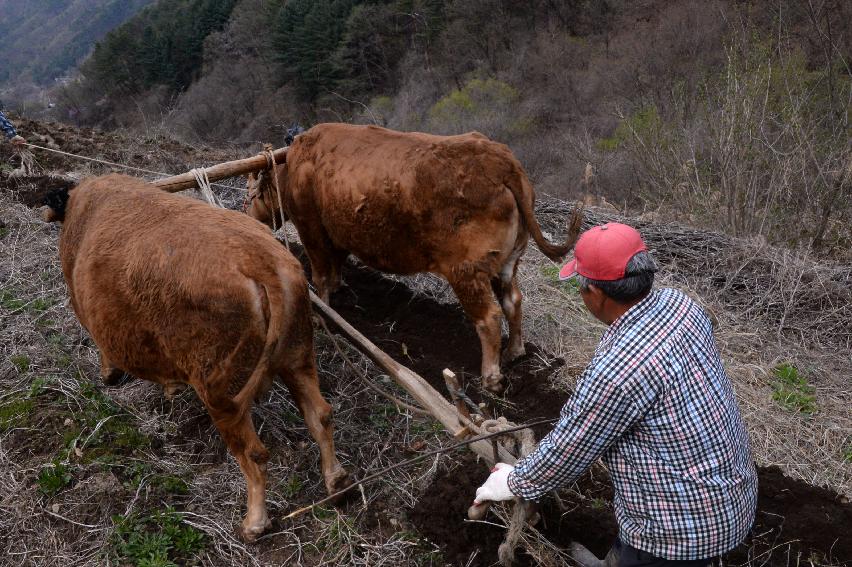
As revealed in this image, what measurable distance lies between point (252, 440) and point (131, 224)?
1.39 meters

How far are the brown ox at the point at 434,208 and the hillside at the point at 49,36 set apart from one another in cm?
8946

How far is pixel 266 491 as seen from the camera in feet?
11.9

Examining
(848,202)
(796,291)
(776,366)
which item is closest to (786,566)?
(776,366)

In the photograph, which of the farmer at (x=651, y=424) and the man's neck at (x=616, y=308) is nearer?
the farmer at (x=651, y=424)

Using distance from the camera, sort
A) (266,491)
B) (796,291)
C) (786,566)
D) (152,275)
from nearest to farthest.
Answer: (786,566) → (152,275) → (266,491) → (796,291)

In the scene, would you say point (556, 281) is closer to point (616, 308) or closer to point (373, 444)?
point (373, 444)

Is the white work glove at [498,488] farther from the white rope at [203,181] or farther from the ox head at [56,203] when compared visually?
the ox head at [56,203]

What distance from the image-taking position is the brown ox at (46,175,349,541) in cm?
295

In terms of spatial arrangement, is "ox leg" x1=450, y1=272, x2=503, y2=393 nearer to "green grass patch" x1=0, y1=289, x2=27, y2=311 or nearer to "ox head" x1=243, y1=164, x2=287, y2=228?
"ox head" x1=243, y1=164, x2=287, y2=228

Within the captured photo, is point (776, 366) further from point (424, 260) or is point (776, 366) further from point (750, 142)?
point (750, 142)

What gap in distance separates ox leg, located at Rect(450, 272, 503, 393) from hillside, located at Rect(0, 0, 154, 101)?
90818mm

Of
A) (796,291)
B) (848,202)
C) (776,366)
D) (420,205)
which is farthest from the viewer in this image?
(848,202)

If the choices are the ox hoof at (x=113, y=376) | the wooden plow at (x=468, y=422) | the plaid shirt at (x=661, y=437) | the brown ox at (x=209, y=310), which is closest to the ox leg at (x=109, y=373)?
the ox hoof at (x=113, y=376)

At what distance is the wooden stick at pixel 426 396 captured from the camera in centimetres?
285
